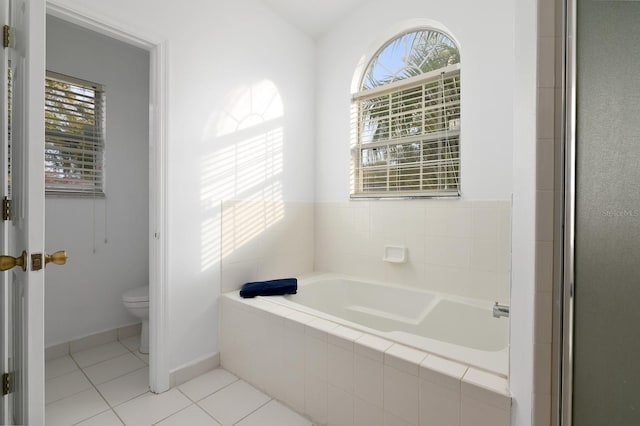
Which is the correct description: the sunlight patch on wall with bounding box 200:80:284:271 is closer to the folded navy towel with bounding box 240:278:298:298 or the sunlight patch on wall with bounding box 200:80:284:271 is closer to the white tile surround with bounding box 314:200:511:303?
the folded navy towel with bounding box 240:278:298:298

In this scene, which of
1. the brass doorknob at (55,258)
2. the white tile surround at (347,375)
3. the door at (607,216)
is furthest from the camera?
the white tile surround at (347,375)

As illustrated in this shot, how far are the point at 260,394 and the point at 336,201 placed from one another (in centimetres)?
160

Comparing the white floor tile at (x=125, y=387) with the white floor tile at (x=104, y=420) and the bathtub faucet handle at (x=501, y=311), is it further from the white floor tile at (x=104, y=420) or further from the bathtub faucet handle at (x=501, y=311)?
the bathtub faucet handle at (x=501, y=311)

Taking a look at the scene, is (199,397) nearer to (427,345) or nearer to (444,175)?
(427,345)

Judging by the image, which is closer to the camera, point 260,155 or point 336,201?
point 260,155

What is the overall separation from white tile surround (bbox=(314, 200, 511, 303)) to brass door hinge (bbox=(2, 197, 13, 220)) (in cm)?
210

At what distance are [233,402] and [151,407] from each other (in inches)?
17.5

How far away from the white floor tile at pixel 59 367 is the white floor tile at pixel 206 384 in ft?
2.89

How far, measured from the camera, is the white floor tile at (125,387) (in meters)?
1.78

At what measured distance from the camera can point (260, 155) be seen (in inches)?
95.7

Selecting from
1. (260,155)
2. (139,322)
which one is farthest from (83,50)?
(139,322)

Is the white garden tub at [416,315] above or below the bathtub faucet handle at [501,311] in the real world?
below

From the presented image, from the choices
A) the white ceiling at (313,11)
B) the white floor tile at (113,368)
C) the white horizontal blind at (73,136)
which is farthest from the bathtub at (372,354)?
the white ceiling at (313,11)

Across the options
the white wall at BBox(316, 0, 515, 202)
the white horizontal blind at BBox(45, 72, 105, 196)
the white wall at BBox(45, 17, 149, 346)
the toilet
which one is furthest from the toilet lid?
the white wall at BBox(316, 0, 515, 202)
